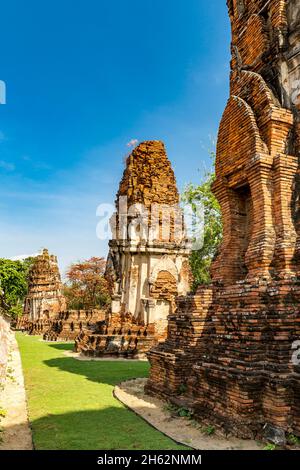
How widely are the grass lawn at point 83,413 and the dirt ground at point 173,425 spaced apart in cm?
16

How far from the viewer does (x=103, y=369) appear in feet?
41.6

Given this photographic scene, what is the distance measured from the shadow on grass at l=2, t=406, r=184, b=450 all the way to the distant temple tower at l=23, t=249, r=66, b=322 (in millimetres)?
35007

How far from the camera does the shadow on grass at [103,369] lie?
35.7 ft

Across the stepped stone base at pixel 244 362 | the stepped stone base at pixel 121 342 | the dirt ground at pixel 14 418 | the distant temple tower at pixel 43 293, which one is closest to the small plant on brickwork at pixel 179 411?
the stepped stone base at pixel 244 362

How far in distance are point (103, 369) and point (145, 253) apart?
722 centimetres

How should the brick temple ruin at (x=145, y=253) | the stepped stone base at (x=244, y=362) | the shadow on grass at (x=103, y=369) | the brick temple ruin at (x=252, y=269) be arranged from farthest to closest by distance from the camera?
the brick temple ruin at (x=145, y=253) → the shadow on grass at (x=103, y=369) → the brick temple ruin at (x=252, y=269) → the stepped stone base at (x=244, y=362)

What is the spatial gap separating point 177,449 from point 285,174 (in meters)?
4.72

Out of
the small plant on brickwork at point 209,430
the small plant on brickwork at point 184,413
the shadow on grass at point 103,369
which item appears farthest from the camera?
the shadow on grass at point 103,369

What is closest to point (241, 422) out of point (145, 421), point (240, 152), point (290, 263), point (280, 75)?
point (145, 421)

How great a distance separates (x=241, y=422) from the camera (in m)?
5.36

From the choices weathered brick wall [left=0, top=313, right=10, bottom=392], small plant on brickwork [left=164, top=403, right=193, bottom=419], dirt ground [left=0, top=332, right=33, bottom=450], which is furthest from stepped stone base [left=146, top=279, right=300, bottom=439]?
weathered brick wall [left=0, top=313, right=10, bottom=392]

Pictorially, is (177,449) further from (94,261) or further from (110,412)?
(94,261)

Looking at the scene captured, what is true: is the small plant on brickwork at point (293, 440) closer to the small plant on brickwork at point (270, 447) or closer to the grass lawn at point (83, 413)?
the small plant on brickwork at point (270, 447)

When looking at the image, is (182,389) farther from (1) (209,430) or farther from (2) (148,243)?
(2) (148,243)
